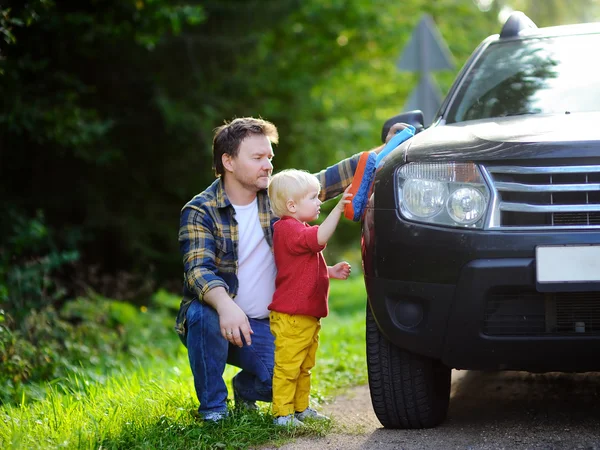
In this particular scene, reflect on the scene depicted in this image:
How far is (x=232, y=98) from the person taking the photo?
12281 mm

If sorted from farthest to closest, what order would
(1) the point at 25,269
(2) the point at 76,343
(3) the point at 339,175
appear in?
(1) the point at 25,269 → (2) the point at 76,343 → (3) the point at 339,175

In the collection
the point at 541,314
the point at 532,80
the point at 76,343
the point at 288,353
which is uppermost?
the point at 532,80

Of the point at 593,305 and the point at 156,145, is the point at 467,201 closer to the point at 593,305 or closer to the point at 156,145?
the point at 593,305

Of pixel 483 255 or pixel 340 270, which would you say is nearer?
pixel 483 255

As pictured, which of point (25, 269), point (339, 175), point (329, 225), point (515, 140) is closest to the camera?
point (515, 140)

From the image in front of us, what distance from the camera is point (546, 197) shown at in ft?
10.5

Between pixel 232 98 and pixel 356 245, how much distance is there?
819 centimetres

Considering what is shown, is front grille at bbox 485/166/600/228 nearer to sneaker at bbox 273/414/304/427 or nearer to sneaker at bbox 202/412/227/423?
sneaker at bbox 273/414/304/427

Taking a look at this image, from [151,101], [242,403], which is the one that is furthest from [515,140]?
[151,101]

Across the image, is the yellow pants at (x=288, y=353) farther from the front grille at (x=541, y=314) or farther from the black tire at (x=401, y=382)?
the front grille at (x=541, y=314)

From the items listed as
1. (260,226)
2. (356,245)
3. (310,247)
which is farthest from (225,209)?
(356,245)

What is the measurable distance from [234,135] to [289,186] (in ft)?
1.47

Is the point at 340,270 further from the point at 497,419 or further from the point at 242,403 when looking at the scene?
the point at 497,419

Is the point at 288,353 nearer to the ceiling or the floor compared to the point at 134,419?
nearer to the ceiling
